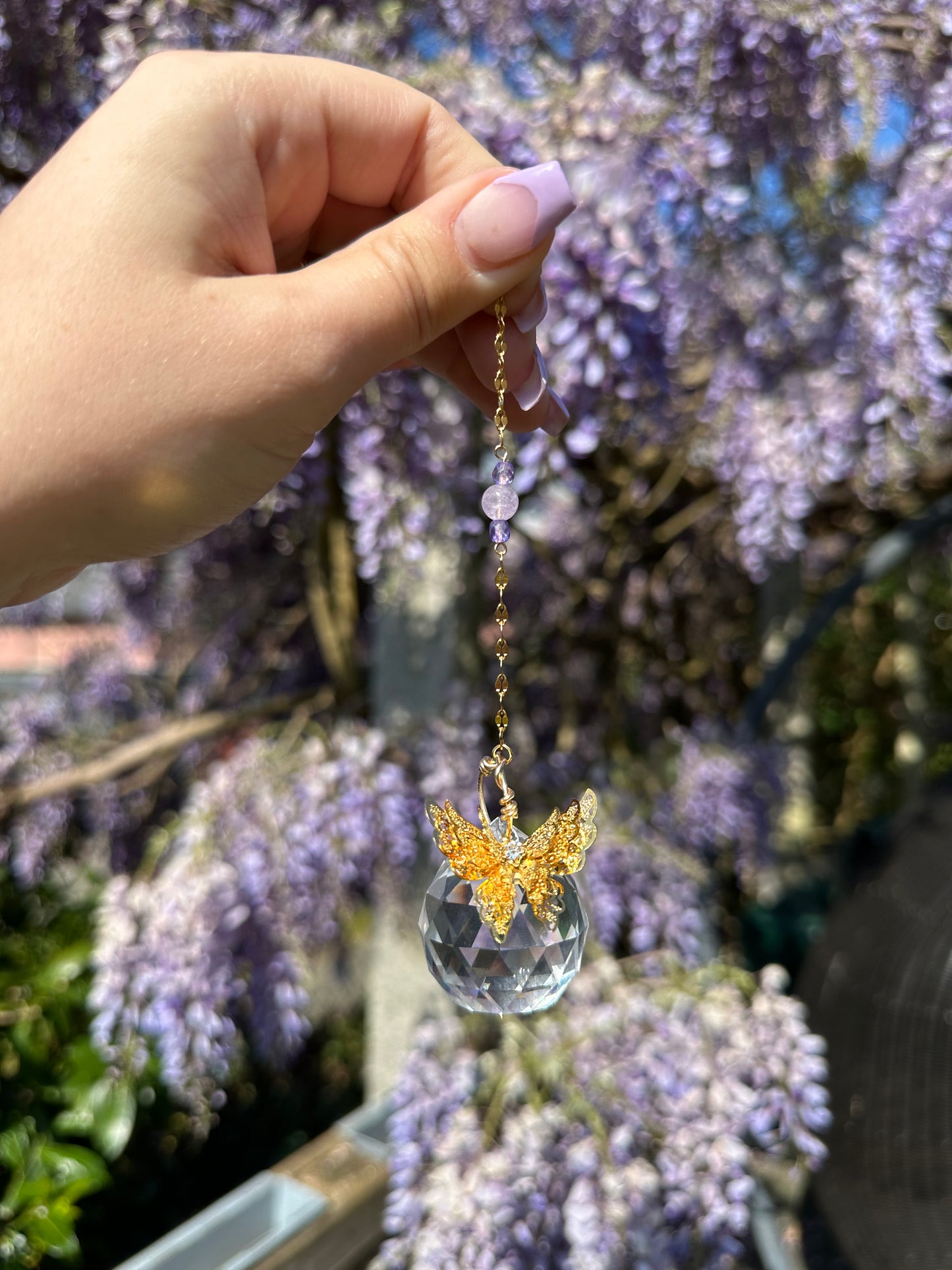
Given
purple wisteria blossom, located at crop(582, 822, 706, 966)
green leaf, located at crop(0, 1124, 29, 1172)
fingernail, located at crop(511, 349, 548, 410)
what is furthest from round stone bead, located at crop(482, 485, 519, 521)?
green leaf, located at crop(0, 1124, 29, 1172)

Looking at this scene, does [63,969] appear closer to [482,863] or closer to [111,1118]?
[111,1118]

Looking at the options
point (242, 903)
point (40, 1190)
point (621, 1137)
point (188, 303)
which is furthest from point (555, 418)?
point (40, 1190)

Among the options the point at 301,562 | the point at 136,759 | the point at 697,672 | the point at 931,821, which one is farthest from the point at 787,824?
the point at 136,759

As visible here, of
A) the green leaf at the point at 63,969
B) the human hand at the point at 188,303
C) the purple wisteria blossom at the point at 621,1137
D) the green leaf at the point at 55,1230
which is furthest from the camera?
the green leaf at the point at 63,969

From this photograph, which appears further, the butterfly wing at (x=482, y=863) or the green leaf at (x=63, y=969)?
the green leaf at (x=63, y=969)

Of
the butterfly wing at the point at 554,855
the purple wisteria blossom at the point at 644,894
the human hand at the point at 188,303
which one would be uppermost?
the human hand at the point at 188,303

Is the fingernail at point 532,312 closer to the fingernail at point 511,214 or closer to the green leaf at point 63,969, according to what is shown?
the fingernail at point 511,214

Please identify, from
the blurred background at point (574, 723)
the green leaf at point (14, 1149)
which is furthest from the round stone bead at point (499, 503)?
the green leaf at point (14, 1149)
